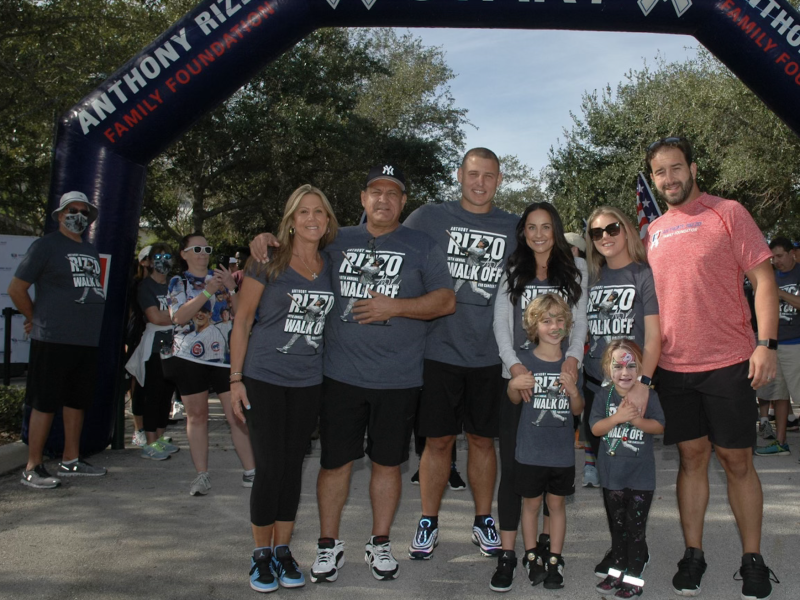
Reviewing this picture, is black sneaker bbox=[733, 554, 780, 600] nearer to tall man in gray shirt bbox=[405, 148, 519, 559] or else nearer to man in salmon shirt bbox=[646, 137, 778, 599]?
man in salmon shirt bbox=[646, 137, 778, 599]

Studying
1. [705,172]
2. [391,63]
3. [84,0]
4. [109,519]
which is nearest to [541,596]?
[109,519]

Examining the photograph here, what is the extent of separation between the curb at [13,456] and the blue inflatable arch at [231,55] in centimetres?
131

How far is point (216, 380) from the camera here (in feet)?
18.8

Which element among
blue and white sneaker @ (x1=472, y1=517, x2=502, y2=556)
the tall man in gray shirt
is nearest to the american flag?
the tall man in gray shirt

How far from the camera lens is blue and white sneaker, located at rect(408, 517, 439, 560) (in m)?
4.34

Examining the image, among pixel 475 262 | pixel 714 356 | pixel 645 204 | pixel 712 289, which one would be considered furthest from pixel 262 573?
pixel 645 204

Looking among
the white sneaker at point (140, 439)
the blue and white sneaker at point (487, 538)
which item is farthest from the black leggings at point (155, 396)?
the blue and white sneaker at point (487, 538)

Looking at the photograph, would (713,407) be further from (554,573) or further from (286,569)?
(286,569)

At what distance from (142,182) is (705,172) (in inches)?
830

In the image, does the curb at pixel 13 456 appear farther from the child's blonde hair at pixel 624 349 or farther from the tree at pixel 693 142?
the tree at pixel 693 142

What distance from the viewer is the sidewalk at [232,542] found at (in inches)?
152

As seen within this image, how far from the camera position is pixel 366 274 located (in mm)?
4117

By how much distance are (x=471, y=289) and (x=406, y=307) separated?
0.61 meters

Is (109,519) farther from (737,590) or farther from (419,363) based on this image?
(737,590)
